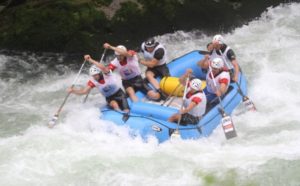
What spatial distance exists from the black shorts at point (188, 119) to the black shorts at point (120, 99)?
104 cm

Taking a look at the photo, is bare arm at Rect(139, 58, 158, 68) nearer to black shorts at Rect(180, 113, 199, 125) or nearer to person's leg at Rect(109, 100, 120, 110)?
person's leg at Rect(109, 100, 120, 110)

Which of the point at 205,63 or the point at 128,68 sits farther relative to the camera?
the point at 205,63

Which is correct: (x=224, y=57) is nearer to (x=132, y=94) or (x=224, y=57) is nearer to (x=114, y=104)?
(x=132, y=94)

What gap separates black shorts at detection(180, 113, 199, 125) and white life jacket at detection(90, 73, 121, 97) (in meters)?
1.33

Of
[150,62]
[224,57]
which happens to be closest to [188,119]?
[150,62]

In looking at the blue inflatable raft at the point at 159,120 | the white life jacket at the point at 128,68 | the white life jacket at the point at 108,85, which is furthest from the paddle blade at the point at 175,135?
the white life jacket at the point at 128,68

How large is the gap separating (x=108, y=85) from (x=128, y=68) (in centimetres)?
67

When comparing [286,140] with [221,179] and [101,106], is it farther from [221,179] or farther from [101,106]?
[101,106]

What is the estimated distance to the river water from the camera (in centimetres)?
755

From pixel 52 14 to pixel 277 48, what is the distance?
583cm

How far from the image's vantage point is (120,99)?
30.0ft

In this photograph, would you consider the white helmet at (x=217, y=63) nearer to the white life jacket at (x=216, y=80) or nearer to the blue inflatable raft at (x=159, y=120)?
the white life jacket at (x=216, y=80)

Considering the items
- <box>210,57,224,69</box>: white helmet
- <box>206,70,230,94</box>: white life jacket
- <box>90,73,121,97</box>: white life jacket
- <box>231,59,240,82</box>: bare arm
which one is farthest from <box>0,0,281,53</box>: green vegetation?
<box>210,57,224,69</box>: white helmet

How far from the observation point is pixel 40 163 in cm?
776
